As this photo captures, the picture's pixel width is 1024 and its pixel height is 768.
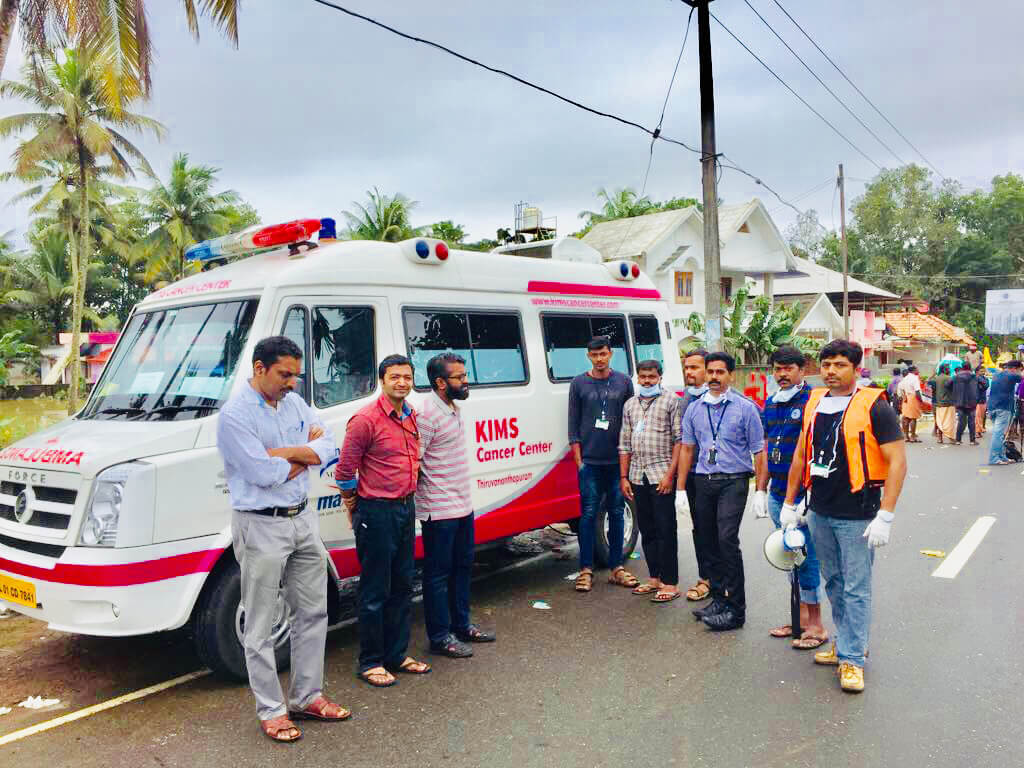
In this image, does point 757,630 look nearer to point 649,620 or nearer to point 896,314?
point 649,620

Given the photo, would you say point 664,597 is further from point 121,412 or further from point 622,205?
point 622,205

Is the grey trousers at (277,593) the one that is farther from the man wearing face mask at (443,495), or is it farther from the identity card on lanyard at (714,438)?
the identity card on lanyard at (714,438)

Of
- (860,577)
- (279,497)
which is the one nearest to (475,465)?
(279,497)

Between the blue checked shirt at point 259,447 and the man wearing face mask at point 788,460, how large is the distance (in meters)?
3.02

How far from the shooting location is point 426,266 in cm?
595

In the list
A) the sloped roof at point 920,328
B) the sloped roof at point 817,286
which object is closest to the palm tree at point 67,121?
the sloped roof at point 817,286

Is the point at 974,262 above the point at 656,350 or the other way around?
above

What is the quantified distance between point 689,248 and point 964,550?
23.7 metres

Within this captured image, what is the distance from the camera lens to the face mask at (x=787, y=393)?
5559 mm

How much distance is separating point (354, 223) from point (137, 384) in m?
31.4

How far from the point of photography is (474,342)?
6.29 metres

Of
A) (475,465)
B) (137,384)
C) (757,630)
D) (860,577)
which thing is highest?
(137,384)

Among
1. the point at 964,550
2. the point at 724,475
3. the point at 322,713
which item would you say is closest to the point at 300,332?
the point at 322,713

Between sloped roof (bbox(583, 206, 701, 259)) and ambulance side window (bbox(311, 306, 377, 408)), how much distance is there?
2356 centimetres
